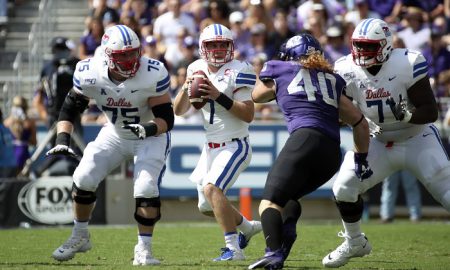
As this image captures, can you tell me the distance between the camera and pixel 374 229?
12602 millimetres

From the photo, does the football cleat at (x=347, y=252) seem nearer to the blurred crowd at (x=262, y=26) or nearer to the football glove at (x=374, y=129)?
the football glove at (x=374, y=129)

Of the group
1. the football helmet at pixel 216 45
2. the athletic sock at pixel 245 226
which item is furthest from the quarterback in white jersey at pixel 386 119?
the athletic sock at pixel 245 226

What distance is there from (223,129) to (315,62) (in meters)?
1.57

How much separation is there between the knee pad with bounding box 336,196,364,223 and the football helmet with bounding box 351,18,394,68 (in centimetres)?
115

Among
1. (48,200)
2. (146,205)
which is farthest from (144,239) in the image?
(48,200)

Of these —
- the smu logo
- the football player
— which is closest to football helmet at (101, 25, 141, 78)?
the football player

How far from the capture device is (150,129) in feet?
27.1

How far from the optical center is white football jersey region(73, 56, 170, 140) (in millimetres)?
8531

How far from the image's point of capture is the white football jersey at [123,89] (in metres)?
8.53

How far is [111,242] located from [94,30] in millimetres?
6113

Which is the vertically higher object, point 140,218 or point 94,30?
point 94,30

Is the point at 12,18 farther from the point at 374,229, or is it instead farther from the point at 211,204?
the point at 211,204

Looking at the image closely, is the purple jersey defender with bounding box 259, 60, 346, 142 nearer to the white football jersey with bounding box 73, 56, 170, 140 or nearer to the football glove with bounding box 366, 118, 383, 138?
the football glove with bounding box 366, 118, 383, 138

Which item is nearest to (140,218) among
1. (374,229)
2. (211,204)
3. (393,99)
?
(211,204)
